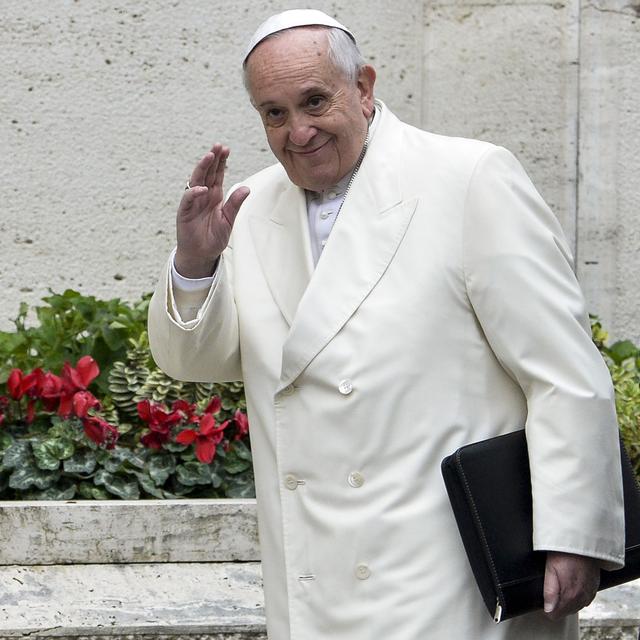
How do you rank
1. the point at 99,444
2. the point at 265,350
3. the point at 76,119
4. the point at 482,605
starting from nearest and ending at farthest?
the point at 482,605 < the point at 265,350 < the point at 99,444 < the point at 76,119

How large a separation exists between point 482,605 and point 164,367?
2.64 ft

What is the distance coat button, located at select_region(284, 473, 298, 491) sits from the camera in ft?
7.64

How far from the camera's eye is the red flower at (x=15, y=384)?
4.12 m

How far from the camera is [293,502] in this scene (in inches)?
91.8

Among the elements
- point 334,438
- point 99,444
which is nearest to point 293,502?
point 334,438

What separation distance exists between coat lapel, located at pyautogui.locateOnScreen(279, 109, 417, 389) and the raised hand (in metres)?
0.19

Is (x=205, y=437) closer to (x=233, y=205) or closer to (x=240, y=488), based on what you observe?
(x=240, y=488)

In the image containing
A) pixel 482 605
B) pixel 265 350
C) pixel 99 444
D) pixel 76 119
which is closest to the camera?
pixel 482 605

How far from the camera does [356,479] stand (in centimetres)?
224

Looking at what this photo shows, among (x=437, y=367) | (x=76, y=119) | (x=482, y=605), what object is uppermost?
(x=76, y=119)

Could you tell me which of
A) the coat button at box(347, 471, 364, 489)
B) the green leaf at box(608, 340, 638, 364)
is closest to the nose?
the coat button at box(347, 471, 364, 489)

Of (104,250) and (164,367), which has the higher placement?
(104,250)

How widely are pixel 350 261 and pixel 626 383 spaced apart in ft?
8.09

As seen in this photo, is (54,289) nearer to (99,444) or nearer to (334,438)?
(99,444)
